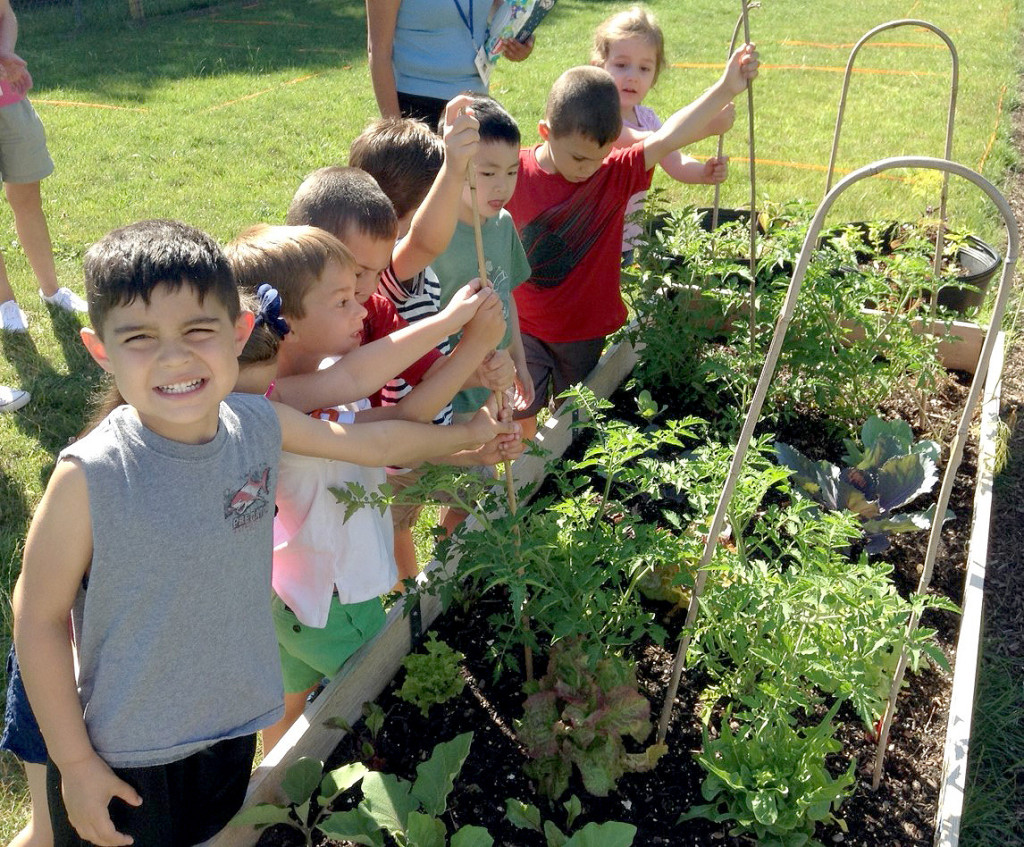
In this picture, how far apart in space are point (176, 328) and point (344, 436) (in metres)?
0.43

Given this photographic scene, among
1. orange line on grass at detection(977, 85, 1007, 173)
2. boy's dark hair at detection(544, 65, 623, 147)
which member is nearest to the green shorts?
boy's dark hair at detection(544, 65, 623, 147)

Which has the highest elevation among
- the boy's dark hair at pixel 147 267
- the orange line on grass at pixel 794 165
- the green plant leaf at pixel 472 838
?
the boy's dark hair at pixel 147 267

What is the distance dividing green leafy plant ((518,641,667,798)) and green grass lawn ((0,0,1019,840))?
4.17 ft

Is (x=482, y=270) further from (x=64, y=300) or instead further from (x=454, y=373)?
(x=64, y=300)

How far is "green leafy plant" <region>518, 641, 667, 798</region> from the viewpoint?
211cm

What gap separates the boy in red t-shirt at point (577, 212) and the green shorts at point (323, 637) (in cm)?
129

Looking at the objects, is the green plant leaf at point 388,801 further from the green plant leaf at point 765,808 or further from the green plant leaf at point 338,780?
the green plant leaf at point 765,808

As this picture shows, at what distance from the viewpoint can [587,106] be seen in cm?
302

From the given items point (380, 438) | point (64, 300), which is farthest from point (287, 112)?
point (380, 438)

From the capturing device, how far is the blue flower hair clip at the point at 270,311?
182 cm

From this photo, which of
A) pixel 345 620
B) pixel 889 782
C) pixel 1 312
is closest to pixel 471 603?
pixel 345 620

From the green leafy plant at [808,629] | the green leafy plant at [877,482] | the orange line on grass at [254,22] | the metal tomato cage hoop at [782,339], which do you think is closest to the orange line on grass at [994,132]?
the green leafy plant at [877,482]

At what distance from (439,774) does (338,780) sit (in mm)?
219

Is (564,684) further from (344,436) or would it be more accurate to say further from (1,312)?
(1,312)
